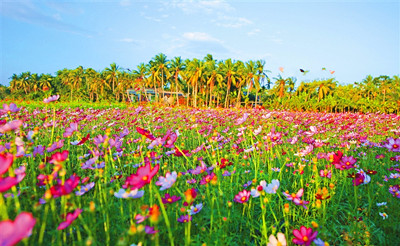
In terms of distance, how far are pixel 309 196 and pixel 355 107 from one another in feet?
60.7

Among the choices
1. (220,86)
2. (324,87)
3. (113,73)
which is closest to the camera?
(324,87)

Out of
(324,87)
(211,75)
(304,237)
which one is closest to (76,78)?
(211,75)

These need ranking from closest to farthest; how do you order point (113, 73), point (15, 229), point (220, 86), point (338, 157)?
point (15, 229), point (338, 157), point (220, 86), point (113, 73)

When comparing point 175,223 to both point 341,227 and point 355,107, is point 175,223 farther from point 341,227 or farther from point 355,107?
point 355,107

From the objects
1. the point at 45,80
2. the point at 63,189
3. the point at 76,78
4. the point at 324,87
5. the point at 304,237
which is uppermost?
the point at 76,78

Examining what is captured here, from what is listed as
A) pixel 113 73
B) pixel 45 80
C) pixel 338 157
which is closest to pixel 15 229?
pixel 338 157

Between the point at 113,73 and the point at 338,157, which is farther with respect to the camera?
the point at 113,73

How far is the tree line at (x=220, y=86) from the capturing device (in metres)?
19.1

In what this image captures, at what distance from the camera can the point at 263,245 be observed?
46.6 inches

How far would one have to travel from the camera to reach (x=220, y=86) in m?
30.3

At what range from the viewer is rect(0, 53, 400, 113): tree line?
1909 centimetres

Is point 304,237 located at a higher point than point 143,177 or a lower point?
lower

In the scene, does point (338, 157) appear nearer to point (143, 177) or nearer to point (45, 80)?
point (143, 177)

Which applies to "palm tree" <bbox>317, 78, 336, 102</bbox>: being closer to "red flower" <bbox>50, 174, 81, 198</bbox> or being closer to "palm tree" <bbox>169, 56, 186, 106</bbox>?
"palm tree" <bbox>169, 56, 186, 106</bbox>
